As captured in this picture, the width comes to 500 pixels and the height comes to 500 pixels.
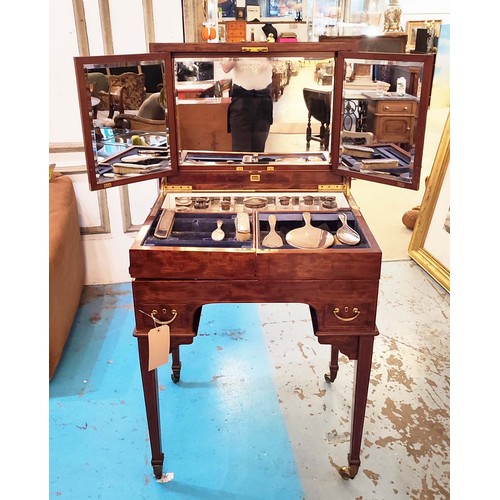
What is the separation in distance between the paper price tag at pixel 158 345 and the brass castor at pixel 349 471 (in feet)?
2.46

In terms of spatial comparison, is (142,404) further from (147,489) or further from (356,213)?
(356,213)

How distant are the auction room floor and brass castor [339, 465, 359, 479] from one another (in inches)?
0.8

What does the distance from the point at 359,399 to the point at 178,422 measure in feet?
2.45

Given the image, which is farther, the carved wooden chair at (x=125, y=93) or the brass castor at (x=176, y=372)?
the brass castor at (x=176, y=372)

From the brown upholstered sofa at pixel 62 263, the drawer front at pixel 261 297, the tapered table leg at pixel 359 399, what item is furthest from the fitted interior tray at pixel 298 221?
the brown upholstered sofa at pixel 62 263

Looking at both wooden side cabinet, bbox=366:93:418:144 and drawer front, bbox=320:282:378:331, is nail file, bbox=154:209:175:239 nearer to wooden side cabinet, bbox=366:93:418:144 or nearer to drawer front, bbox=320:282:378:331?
drawer front, bbox=320:282:378:331

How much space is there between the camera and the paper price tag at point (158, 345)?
1.43 meters

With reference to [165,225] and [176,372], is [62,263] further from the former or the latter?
[165,225]

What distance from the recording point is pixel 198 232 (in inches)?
63.7

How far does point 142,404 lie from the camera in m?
2.00

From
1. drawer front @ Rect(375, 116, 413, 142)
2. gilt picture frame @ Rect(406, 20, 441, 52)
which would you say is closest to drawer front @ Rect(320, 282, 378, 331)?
drawer front @ Rect(375, 116, 413, 142)

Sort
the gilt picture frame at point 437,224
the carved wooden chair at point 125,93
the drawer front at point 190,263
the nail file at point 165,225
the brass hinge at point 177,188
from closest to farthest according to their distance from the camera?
the drawer front at point 190,263, the nail file at point 165,225, the carved wooden chair at point 125,93, the brass hinge at point 177,188, the gilt picture frame at point 437,224

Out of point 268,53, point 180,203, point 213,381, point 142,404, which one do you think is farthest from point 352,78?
point 142,404

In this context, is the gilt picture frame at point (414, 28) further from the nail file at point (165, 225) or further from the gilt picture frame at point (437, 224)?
the nail file at point (165, 225)
